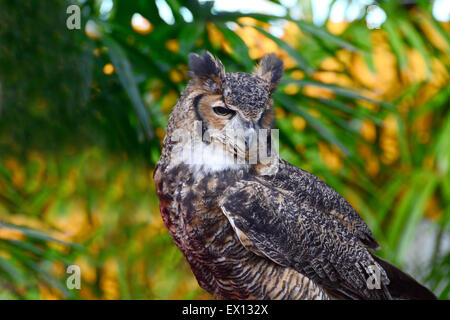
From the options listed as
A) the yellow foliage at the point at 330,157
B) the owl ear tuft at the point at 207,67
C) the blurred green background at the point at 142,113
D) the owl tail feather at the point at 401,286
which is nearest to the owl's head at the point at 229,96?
the owl ear tuft at the point at 207,67

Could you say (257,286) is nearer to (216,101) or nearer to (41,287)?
(216,101)

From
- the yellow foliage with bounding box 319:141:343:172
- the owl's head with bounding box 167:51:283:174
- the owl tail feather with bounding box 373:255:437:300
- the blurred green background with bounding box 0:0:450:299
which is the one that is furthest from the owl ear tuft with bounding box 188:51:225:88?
the yellow foliage with bounding box 319:141:343:172

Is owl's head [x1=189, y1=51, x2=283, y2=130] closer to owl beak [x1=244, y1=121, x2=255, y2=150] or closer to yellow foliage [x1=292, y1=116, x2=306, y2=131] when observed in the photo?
owl beak [x1=244, y1=121, x2=255, y2=150]

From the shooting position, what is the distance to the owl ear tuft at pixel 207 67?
2.00 ft

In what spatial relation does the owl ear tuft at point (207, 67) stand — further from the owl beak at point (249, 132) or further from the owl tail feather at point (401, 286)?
the owl tail feather at point (401, 286)

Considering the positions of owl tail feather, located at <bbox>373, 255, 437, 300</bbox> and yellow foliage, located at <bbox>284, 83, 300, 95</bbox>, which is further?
yellow foliage, located at <bbox>284, 83, 300, 95</bbox>

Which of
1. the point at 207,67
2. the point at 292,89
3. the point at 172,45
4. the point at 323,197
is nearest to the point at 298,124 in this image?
the point at 292,89

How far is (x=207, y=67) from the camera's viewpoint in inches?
24.2

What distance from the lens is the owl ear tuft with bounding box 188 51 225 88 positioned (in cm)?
61

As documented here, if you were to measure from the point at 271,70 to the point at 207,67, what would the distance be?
9cm

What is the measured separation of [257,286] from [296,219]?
13 cm

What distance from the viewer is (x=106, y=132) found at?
96 centimetres

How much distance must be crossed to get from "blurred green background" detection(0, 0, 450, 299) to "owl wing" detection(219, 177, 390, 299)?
4.1 inches
